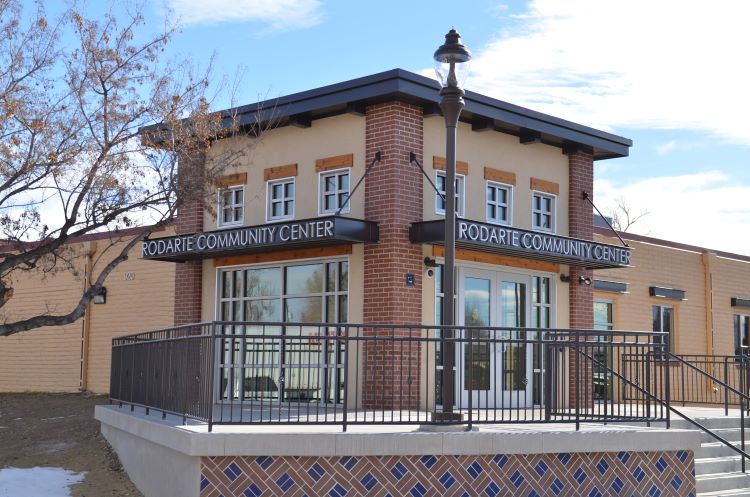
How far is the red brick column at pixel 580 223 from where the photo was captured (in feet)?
59.4

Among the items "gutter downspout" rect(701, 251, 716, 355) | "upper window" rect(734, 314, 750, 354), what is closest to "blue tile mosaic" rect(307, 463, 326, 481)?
"gutter downspout" rect(701, 251, 716, 355)

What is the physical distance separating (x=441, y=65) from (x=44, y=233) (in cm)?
684

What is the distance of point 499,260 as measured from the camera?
1669 cm

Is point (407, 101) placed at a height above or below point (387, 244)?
above

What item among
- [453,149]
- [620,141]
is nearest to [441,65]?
[453,149]

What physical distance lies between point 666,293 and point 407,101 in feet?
36.6

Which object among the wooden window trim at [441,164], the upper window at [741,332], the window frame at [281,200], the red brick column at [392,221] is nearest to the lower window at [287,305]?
the red brick column at [392,221]

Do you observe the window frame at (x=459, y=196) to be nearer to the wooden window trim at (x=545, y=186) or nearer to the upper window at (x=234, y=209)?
the wooden window trim at (x=545, y=186)

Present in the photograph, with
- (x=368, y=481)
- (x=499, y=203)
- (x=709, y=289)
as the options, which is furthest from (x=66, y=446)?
(x=709, y=289)

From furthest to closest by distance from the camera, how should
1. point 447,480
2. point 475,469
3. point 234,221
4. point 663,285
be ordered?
point 663,285 → point 234,221 → point 475,469 → point 447,480

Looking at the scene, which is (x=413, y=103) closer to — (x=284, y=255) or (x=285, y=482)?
(x=284, y=255)

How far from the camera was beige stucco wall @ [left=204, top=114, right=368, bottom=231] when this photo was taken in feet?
52.1

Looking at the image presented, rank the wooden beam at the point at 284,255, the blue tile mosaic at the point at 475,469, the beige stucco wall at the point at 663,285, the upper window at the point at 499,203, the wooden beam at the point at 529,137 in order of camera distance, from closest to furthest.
Answer: the blue tile mosaic at the point at 475,469 → the wooden beam at the point at 284,255 → the upper window at the point at 499,203 → the wooden beam at the point at 529,137 → the beige stucco wall at the point at 663,285

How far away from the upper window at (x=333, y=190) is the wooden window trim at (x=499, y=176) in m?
2.51
